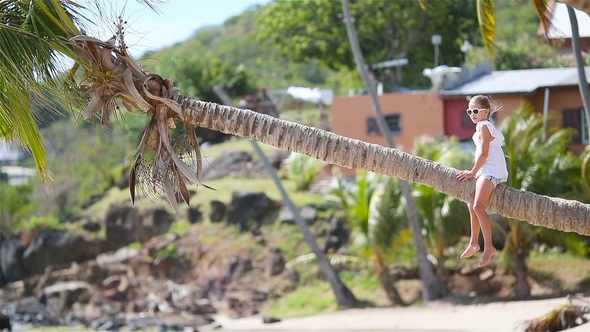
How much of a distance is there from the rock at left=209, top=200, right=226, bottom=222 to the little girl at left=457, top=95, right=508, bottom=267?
72.7ft

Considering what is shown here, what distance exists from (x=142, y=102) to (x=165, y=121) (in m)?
0.36

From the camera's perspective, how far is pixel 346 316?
19500 millimetres

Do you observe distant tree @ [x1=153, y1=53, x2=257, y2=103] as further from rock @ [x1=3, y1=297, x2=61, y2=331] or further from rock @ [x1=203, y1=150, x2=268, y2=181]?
rock @ [x1=3, y1=297, x2=61, y2=331]

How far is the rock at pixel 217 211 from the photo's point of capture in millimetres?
29094

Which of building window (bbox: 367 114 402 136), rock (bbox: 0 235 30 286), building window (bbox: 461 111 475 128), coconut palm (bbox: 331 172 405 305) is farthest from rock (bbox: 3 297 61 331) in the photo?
building window (bbox: 461 111 475 128)

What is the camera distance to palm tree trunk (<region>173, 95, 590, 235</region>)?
23.9 ft

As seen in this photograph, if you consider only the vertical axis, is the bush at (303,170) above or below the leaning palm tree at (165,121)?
below

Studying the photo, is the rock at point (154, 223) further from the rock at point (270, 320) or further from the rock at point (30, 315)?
the rock at point (270, 320)

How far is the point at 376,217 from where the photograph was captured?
20.2 m

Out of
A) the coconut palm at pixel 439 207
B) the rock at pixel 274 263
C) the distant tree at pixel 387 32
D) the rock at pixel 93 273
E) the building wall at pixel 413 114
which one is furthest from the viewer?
the distant tree at pixel 387 32

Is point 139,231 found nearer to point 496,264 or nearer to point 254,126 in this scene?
point 496,264

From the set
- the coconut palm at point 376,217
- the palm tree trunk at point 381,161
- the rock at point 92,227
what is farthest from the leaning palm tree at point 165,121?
the rock at point 92,227

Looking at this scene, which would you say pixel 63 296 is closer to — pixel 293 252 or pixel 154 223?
pixel 154 223

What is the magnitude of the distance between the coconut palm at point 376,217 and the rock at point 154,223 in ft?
35.1
